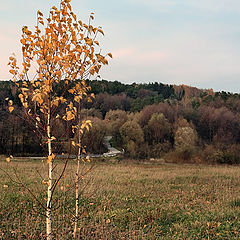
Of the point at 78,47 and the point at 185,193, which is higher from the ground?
the point at 78,47

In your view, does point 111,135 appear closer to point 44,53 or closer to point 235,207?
point 235,207

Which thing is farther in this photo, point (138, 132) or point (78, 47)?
point (138, 132)

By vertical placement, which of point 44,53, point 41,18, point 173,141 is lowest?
point 173,141

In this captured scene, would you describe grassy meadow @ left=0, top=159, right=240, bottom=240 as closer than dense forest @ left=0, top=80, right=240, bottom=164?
Yes

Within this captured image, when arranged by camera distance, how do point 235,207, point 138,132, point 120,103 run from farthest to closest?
1. point 120,103
2. point 138,132
3. point 235,207

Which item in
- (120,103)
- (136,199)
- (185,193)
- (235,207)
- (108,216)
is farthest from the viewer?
(120,103)

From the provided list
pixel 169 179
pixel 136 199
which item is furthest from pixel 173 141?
pixel 136 199

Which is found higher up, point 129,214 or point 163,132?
point 163,132

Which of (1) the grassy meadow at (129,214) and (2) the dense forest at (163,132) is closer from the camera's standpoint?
(1) the grassy meadow at (129,214)

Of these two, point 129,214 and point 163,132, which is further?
point 163,132

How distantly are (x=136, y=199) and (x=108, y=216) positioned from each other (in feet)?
6.73

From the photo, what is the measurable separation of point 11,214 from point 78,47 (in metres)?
5.76

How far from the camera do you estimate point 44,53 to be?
3730 mm

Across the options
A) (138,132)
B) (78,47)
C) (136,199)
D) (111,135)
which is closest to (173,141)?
(138,132)
